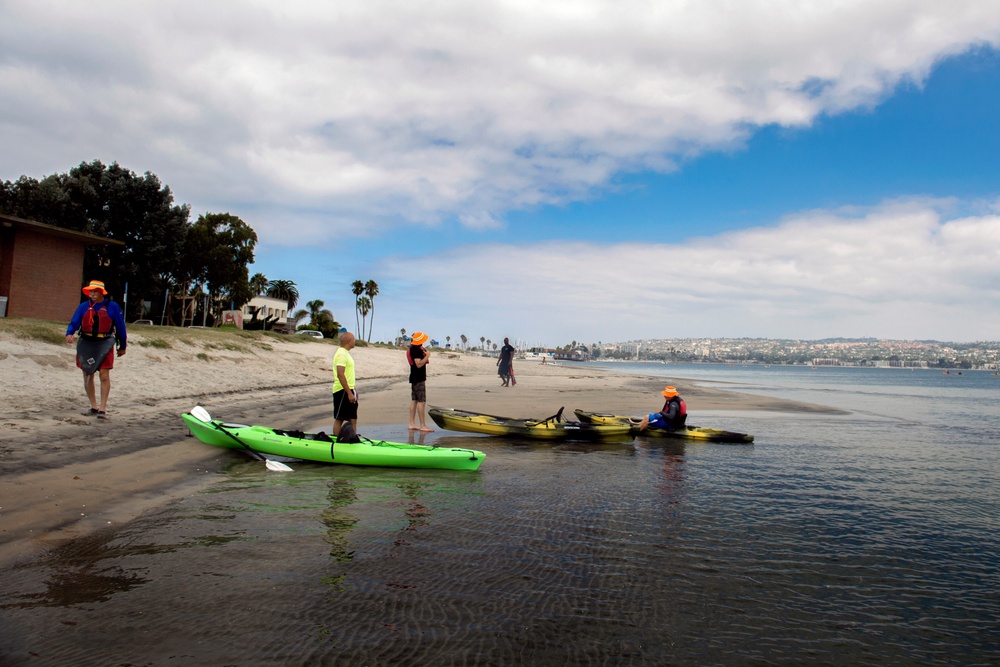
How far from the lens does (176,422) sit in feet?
37.4

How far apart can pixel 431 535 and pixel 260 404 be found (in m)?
10.7

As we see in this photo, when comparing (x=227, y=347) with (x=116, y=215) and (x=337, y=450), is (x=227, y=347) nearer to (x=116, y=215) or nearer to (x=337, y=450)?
(x=337, y=450)

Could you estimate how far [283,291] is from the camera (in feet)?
285

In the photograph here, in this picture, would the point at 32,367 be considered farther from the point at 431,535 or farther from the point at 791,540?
the point at 791,540

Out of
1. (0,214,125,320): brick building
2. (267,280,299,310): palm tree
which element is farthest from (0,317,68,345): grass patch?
(267,280,299,310): palm tree

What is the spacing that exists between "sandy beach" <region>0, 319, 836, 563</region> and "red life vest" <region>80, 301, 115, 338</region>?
154 cm

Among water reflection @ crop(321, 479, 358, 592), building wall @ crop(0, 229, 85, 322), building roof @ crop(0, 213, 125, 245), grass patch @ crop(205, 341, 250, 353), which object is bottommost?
water reflection @ crop(321, 479, 358, 592)

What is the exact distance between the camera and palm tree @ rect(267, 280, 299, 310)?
86.5 m

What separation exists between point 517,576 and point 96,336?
30.5 feet

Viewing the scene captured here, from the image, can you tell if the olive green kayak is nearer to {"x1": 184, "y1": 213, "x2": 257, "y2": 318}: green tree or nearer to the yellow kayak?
the yellow kayak

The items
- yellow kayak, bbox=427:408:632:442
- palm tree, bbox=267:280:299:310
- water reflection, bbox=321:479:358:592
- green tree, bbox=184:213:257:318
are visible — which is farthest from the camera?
palm tree, bbox=267:280:299:310

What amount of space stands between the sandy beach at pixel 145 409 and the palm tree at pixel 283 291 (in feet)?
205

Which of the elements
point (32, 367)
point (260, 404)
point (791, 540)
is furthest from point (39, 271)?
point (791, 540)

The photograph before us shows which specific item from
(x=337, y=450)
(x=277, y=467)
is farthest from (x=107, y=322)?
(x=337, y=450)
